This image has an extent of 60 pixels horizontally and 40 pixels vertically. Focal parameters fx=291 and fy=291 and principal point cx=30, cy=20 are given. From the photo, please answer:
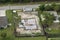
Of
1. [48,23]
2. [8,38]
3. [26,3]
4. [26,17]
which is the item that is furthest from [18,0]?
[8,38]

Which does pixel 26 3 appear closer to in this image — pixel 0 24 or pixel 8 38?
pixel 0 24

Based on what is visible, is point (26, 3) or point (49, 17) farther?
point (26, 3)

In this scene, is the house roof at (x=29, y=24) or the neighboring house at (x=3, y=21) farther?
the neighboring house at (x=3, y=21)

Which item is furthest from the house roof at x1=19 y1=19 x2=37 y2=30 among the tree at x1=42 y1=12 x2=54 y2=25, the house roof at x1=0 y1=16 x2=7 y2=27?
the house roof at x1=0 y1=16 x2=7 y2=27

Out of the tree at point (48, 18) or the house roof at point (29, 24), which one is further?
the tree at point (48, 18)

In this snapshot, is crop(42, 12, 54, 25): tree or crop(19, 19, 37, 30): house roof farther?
crop(42, 12, 54, 25): tree

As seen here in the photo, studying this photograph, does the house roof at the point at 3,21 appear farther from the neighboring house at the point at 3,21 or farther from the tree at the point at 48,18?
the tree at the point at 48,18

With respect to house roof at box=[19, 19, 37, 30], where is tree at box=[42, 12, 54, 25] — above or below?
above

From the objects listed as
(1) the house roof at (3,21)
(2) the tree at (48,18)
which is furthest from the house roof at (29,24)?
(1) the house roof at (3,21)

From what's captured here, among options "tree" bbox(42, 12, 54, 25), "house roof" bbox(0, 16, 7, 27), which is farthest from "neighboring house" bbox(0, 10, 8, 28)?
"tree" bbox(42, 12, 54, 25)

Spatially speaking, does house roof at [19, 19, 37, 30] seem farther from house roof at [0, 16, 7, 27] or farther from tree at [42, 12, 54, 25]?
house roof at [0, 16, 7, 27]

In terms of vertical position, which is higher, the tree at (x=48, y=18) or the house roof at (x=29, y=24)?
the tree at (x=48, y=18)
